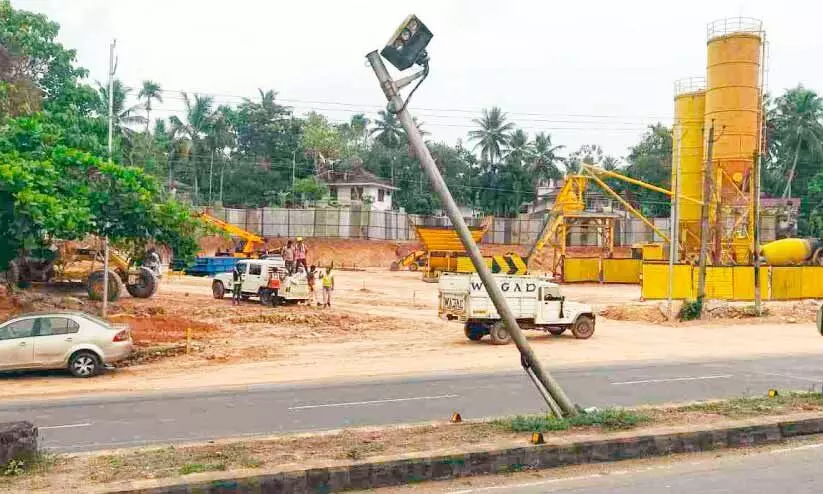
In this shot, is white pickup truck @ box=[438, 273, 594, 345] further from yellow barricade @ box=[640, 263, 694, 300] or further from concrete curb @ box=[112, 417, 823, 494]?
yellow barricade @ box=[640, 263, 694, 300]

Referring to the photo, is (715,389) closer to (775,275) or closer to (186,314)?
(186,314)

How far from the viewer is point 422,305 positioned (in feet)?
129

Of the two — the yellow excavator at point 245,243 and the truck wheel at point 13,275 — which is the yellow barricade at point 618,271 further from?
the truck wheel at point 13,275

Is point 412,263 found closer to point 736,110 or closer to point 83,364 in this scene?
point 736,110

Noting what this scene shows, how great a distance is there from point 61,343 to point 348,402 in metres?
7.44

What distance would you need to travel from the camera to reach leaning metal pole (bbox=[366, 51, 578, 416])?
8922 millimetres

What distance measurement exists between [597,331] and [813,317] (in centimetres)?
1176

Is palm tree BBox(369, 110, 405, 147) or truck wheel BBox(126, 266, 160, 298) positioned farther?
palm tree BBox(369, 110, 405, 147)

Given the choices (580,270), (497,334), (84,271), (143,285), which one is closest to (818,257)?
(580,270)

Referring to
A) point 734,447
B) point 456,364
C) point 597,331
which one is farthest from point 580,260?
point 734,447

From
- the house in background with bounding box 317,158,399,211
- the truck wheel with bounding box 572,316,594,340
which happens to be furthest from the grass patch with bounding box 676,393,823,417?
the house in background with bounding box 317,158,399,211

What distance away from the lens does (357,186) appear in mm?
85062

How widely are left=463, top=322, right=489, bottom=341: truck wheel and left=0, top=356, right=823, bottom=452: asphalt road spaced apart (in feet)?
19.5

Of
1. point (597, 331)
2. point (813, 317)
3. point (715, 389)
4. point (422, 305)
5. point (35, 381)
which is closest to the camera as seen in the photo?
point (715, 389)
